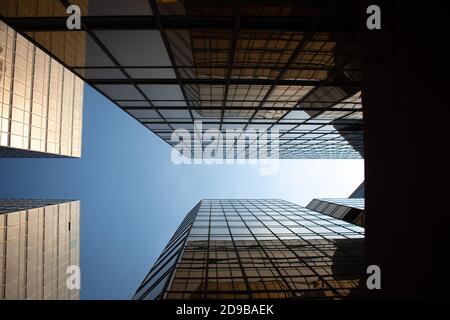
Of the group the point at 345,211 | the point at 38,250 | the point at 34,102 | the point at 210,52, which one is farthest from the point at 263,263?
the point at 34,102

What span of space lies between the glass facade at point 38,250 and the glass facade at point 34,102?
717 centimetres

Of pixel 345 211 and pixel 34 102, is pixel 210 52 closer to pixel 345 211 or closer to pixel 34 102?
pixel 345 211

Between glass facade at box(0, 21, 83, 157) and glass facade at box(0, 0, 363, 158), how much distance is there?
19.0 m

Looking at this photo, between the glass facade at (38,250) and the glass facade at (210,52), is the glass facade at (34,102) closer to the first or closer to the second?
the glass facade at (38,250)

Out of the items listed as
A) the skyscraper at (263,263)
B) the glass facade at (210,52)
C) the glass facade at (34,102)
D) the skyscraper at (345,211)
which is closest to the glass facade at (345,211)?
the skyscraper at (345,211)

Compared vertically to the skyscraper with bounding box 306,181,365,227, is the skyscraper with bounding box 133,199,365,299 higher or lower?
lower

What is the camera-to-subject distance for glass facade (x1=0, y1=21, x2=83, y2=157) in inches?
1161

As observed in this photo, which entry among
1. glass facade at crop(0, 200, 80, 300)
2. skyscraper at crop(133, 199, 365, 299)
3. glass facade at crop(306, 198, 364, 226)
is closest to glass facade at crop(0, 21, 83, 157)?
glass facade at crop(0, 200, 80, 300)

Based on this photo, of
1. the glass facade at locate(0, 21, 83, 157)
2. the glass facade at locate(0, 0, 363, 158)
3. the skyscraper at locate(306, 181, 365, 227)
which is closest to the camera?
the glass facade at locate(0, 0, 363, 158)

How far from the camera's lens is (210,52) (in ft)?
34.7

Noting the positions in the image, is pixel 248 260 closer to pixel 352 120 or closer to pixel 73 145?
pixel 352 120

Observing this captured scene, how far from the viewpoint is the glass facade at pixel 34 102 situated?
29.5 metres

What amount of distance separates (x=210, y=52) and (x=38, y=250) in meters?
34.4

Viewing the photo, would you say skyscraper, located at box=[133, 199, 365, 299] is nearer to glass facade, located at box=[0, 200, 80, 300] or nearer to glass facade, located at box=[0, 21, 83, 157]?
glass facade, located at box=[0, 200, 80, 300]
